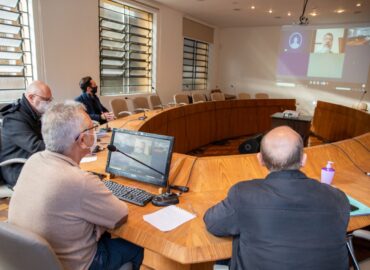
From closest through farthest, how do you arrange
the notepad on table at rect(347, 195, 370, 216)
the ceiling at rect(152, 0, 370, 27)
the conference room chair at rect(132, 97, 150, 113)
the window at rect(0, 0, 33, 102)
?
the notepad on table at rect(347, 195, 370, 216), the window at rect(0, 0, 33, 102), the conference room chair at rect(132, 97, 150, 113), the ceiling at rect(152, 0, 370, 27)

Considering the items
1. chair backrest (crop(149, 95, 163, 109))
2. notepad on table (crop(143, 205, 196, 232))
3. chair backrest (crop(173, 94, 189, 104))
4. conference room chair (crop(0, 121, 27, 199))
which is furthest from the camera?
chair backrest (crop(173, 94, 189, 104))

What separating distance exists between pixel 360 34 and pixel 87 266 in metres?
8.29

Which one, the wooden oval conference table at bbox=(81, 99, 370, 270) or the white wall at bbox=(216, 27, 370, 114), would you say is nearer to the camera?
the wooden oval conference table at bbox=(81, 99, 370, 270)

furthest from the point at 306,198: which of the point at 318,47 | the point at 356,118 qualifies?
the point at 318,47

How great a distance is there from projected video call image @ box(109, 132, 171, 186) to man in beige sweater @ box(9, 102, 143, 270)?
15.3 inches

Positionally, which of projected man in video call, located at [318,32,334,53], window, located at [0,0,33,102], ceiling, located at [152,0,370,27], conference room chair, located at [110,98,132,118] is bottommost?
conference room chair, located at [110,98,132,118]

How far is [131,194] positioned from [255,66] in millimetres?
8097

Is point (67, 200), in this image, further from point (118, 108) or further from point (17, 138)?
point (118, 108)

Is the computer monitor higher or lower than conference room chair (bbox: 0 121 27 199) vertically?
higher

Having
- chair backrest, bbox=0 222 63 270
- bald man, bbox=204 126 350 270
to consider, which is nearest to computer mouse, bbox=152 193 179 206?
bald man, bbox=204 126 350 270

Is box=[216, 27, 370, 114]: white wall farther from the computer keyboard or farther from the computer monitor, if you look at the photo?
the computer keyboard

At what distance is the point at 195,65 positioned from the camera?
28.3 ft

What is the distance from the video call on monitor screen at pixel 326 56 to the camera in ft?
23.6

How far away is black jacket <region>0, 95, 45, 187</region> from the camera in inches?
79.9
